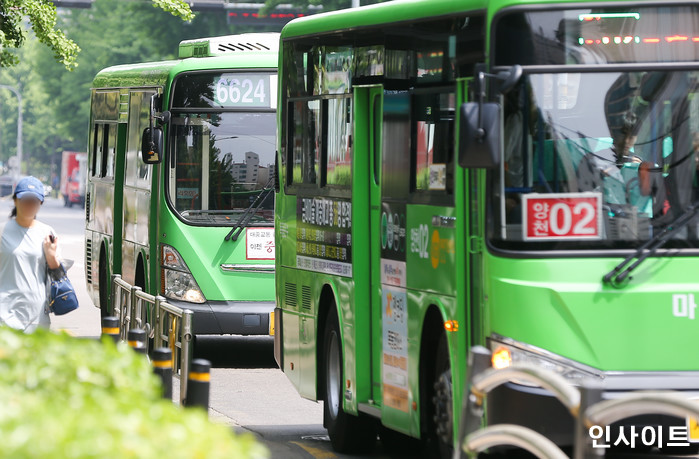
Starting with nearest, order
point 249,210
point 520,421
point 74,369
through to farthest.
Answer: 1. point 74,369
2. point 520,421
3. point 249,210

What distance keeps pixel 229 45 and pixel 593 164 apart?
884 cm

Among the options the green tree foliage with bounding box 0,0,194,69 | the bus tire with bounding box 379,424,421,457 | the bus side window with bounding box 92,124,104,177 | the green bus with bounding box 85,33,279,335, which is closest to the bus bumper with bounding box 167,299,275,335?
the green bus with bounding box 85,33,279,335

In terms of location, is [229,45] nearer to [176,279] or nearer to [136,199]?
[136,199]

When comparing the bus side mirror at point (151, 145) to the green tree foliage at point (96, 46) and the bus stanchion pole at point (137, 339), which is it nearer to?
the bus stanchion pole at point (137, 339)

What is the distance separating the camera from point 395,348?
934 centimetres

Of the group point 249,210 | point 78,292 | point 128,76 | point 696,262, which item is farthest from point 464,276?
point 78,292

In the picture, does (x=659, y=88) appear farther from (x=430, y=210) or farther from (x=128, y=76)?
(x=128, y=76)

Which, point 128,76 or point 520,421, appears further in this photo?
point 128,76

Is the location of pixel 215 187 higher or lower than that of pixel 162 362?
higher

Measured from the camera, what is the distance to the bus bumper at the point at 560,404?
Answer: 24.7 ft

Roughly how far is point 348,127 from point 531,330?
2913 mm

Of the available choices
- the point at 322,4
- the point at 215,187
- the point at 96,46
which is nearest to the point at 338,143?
the point at 215,187

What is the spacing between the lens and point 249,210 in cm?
1533

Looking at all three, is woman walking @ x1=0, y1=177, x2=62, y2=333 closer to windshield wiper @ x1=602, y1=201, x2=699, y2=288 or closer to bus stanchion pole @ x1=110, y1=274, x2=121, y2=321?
windshield wiper @ x1=602, y1=201, x2=699, y2=288
